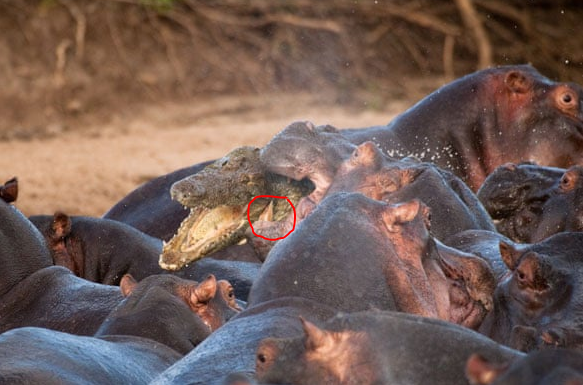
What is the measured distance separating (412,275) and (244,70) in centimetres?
847

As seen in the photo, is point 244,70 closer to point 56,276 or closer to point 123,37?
point 123,37

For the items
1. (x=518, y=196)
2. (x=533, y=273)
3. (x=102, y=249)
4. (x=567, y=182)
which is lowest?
(x=102, y=249)

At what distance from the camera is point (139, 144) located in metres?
9.76

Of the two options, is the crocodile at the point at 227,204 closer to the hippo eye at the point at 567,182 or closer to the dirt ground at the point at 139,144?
the hippo eye at the point at 567,182

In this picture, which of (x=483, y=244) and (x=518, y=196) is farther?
(x=518, y=196)

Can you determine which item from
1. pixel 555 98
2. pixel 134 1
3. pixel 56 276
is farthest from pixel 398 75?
pixel 56 276

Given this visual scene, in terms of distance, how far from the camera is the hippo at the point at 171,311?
3.31m

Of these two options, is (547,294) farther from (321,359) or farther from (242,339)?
(321,359)

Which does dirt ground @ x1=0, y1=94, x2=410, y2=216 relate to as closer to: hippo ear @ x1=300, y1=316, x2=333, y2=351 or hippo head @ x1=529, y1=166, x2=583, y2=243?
hippo head @ x1=529, y1=166, x2=583, y2=243

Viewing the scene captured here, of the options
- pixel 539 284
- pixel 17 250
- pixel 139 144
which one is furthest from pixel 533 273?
pixel 139 144

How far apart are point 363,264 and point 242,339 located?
39 cm

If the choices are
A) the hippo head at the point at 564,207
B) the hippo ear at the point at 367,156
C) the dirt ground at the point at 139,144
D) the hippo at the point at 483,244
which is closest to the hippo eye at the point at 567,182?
the hippo head at the point at 564,207

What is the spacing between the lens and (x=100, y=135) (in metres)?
10.1

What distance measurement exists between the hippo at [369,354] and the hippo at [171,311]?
112cm
